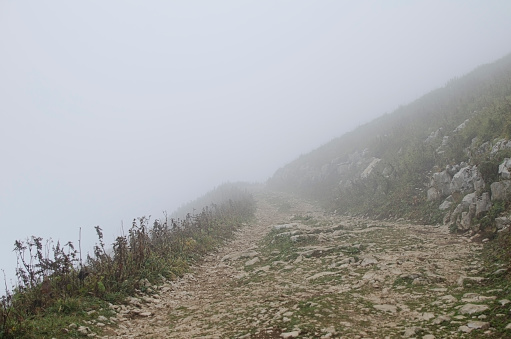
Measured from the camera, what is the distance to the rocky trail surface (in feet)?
16.2

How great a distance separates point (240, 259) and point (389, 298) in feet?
23.3

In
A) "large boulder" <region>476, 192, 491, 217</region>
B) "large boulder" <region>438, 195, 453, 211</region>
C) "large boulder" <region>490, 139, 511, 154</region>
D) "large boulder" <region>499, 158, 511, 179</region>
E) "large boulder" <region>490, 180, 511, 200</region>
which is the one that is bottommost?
"large boulder" <region>438, 195, 453, 211</region>

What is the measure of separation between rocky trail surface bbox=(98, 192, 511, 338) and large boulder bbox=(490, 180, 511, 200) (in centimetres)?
181

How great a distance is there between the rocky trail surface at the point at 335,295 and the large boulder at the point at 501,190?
1806 mm

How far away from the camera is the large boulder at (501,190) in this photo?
9.41 metres

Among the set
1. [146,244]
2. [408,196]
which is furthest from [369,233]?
[146,244]

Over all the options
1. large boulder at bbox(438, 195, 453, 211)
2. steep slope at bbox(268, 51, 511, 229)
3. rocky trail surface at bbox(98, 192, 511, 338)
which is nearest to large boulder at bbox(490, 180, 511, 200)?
steep slope at bbox(268, 51, 511, 229)

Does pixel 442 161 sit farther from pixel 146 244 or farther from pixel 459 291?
pixel 146 244

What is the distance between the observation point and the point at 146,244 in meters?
11.4

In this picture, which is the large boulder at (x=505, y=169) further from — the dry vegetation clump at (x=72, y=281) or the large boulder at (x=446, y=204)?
the dry vegetation clump at (x=72, y=281)

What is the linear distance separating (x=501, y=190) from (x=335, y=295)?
7.24 metres

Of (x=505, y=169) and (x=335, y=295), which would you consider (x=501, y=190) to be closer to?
(x=505, y=169)

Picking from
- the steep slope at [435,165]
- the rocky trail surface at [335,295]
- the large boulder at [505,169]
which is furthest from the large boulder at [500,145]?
the rocky trail surface at [335,295]

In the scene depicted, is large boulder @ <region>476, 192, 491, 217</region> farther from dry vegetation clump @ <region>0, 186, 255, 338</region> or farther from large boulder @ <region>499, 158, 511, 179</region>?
dry vegetation clump @ <region>0, 186, 255, 338</region>
